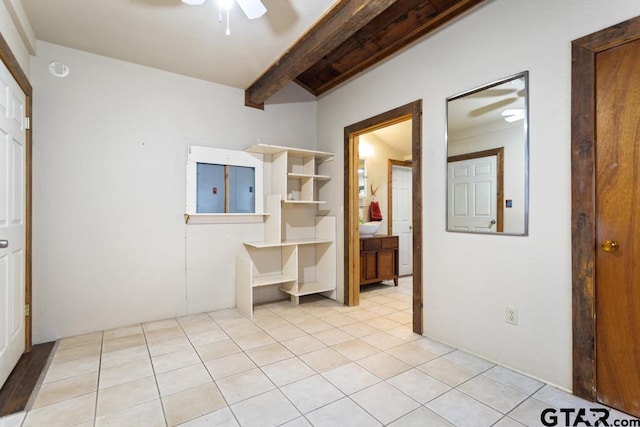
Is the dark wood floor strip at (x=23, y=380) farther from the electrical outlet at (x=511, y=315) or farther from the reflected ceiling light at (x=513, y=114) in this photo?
the reflected ceiling light at (x=513, y=114)

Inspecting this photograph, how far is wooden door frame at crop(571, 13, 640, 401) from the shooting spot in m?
1.82

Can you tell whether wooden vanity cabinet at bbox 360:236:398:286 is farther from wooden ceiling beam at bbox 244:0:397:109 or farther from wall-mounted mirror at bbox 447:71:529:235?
wooden ceiling beam at bbox 244:0:397:109

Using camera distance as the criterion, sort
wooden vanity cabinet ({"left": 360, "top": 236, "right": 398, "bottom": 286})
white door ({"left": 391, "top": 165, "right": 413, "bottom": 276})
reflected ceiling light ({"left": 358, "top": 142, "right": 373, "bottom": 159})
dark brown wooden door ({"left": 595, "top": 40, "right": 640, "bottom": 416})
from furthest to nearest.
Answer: white door ({"left": 391, "top": 165, "right": 413, "bottom": 276}), reflected ceiling light ({"left": 358, "top": 142, "right": 373, "bottom": 159}), wooden vanity cabinet ({"left": 360, "top": 236, "right": 398, "bottom": 286}), dark brown wooden door ({"left": 595, "top": 40, "right": 640, "bottom": 416})

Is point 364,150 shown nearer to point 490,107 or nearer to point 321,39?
point 321,39

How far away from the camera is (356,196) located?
12.4 feet

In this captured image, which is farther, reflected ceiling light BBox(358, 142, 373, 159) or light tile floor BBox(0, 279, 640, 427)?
reflected ceiling light BBox(358, 142, 373, 159)

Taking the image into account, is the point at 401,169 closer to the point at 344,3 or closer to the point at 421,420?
the point at 344,3

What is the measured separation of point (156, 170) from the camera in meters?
3.23

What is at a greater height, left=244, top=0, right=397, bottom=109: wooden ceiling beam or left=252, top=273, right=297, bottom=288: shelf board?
left=244, top=0, right=397, bottom=109: wooden ceiling beam

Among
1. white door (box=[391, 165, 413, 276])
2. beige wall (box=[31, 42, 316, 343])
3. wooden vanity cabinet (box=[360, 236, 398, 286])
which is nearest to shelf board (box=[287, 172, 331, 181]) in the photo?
beige wall (box=[31, 42, 316, 343])

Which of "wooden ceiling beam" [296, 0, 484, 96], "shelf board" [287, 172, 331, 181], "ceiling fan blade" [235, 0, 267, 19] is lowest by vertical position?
"shelf board" [287, 172, 331, 181]

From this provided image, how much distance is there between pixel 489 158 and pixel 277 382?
7.10 feet

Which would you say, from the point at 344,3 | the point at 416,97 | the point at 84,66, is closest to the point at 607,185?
the point at 416,97

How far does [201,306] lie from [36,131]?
2195mm
